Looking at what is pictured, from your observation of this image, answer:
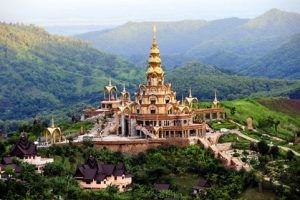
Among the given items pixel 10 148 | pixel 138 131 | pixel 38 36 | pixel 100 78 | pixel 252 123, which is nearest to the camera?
pixel 10 148

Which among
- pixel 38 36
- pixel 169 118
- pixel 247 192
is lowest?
pixel 247 192

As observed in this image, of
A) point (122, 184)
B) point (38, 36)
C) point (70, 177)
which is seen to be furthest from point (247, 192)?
point (38, 36)

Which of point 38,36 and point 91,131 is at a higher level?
point 38,36

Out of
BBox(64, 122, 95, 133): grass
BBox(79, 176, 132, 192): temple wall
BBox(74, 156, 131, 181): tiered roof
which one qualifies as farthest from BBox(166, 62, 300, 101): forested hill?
Result: BBox(79, 176, 132, 192): temple wall

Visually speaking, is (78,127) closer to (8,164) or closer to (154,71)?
(154,71)

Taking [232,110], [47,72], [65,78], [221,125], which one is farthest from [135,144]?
[65,78]

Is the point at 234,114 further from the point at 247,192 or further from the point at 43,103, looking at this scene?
the point at 43,103

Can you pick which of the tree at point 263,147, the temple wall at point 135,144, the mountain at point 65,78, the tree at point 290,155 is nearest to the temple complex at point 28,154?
the temple wall at point 135,144
